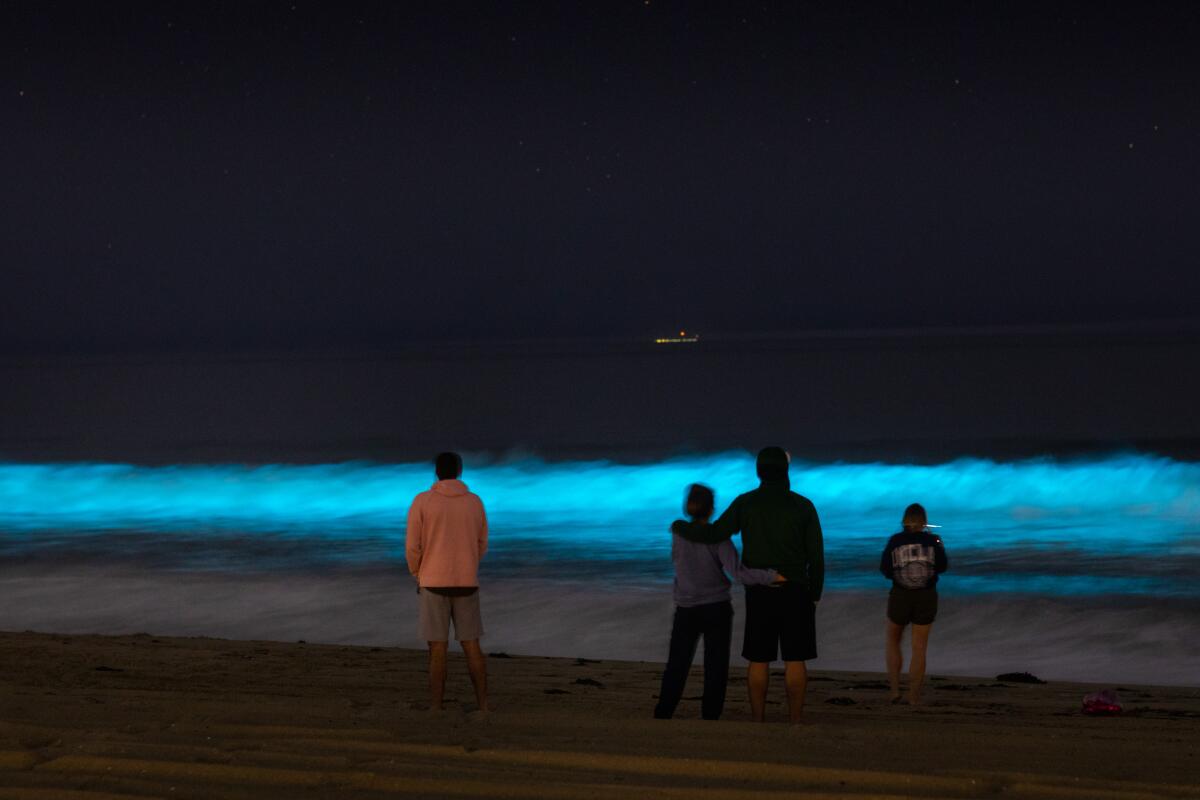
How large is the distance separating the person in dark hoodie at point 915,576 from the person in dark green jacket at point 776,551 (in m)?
1.49

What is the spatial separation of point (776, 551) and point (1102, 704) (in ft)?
9.08

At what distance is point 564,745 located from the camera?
5.76m

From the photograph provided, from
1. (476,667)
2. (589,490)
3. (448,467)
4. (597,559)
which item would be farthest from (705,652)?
(589,490)

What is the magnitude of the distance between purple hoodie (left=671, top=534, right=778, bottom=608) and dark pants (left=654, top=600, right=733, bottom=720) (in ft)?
0.16

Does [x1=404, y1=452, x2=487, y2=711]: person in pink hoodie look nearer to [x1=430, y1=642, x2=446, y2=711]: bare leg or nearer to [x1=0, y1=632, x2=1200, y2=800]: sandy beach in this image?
[x1=430, y1=642, x2=446, y2=711]: bare leg

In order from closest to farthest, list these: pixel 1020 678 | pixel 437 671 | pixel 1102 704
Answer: pixel 437 671 → pixel 1102 704 → pixel 1020 678

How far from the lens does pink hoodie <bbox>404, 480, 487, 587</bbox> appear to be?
285 inches

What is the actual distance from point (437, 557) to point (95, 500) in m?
28.2

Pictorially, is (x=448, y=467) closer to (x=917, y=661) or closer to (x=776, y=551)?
(x=776, y=551)

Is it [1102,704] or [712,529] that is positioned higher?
[712,529]

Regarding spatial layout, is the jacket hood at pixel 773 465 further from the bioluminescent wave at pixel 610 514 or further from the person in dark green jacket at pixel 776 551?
the bioluminescent wave at pixel 610 514

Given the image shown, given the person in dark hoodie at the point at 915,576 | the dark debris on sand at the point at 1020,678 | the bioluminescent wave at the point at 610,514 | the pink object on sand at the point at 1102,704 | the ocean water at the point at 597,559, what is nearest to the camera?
the pink object on sand at the point at 1102,704

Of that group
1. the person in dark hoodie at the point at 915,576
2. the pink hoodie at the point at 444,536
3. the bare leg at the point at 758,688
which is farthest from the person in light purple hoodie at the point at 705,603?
the person in dark hoodie at the point at 915,576

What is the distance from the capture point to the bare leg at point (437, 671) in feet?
24.6
